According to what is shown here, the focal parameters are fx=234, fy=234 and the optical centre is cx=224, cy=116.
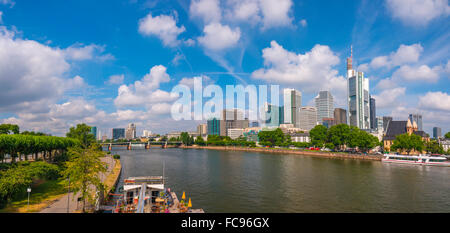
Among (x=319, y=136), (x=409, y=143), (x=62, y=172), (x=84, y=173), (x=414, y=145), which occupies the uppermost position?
(x=319, y=136)

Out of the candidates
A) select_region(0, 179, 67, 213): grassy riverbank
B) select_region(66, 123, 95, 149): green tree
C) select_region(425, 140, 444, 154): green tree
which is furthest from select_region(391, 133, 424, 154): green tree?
select_region(66, 123, 95, 149): green tree

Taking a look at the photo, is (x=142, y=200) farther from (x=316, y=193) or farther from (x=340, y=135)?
(x=340, y=135)

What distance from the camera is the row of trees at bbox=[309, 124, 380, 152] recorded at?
337 ft

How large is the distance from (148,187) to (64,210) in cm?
853

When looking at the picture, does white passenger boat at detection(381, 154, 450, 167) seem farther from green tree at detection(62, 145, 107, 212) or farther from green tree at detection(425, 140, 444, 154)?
green tree at detection(62, 145, 107, 212)

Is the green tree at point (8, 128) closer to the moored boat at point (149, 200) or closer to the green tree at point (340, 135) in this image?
the moored boat at point (149, 200)

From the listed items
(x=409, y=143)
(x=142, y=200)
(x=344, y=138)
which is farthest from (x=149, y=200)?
(x=344, y=138)

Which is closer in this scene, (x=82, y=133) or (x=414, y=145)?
(x=414, y=145)

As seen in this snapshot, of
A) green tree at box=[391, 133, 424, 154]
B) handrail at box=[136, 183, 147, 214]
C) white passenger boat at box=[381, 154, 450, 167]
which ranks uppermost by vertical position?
green tree at box=[391, 133, 424, 154]

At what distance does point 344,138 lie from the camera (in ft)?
363

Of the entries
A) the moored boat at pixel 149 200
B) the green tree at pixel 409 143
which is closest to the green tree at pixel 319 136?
the green tree at pixel 409 143

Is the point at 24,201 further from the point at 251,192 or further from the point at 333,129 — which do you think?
the point at 333,129

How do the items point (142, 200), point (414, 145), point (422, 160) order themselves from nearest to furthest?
point (142, 200), point (422, 160), point (414, 145)
